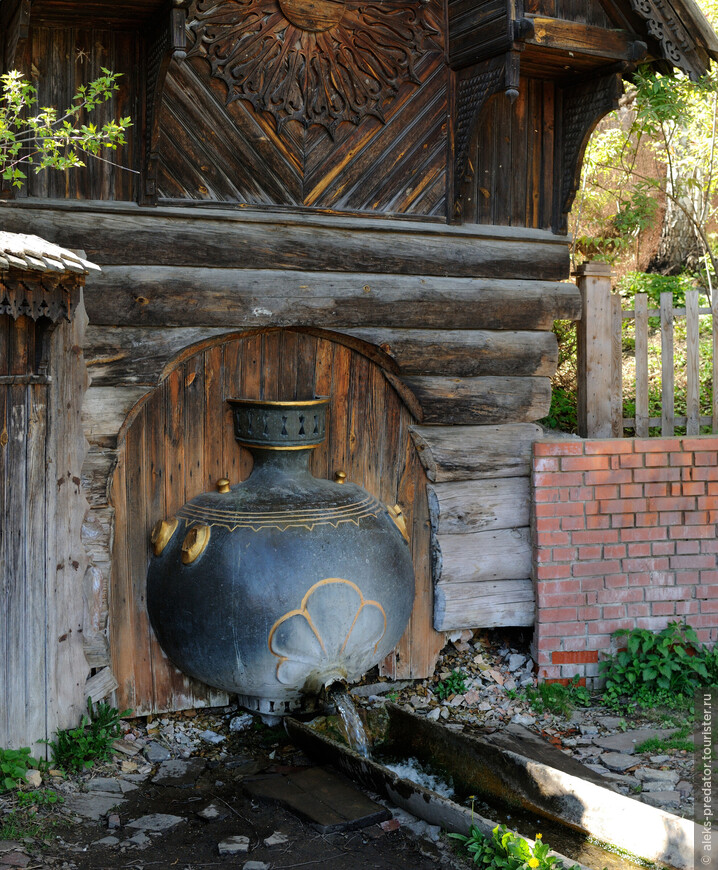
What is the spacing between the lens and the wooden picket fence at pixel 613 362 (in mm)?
5777

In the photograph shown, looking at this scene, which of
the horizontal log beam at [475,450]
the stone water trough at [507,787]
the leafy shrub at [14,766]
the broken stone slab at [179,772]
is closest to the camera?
the stone water trough at [507,787]

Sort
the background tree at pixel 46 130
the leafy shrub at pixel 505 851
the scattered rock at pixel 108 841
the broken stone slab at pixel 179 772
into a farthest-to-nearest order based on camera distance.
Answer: the broken stone slab at pixel 179 772
the scattered rock at pixel 108 841
the background tree at pixel 46 130
the leafy shrub at pixel 505 851

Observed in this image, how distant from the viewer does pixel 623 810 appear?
140 inches

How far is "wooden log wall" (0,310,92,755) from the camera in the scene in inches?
155

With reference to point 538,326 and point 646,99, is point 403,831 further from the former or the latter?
point 646,99

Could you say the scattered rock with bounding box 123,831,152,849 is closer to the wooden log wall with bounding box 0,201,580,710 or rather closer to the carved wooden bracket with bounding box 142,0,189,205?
the wooden log wall with bounding box 0,201,580,710

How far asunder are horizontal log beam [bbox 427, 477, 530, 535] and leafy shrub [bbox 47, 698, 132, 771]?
2163 millimetres

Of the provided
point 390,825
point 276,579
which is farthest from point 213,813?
point 276,579

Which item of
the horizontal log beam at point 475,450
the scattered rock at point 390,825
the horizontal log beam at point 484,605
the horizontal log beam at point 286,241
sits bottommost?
the scattered rock at point 390,825

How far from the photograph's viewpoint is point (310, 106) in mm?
4922

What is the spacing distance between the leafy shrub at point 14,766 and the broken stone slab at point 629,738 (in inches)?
115

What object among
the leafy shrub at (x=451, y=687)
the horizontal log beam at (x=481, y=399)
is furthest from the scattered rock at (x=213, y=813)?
the horizontal log beam at (x=481, y=399)

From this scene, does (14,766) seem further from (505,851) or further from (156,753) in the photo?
(505,851)

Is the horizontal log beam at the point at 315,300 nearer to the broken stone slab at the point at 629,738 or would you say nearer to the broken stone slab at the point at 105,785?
the broken stone slab at the point at 105,785
